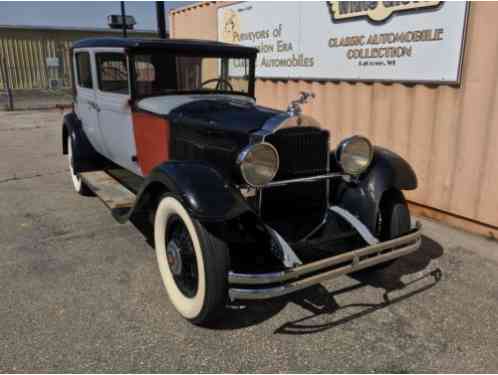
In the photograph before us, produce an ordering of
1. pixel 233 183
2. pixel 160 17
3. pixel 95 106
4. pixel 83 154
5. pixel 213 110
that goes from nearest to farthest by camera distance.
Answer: pixel 233 183 < pixel 213 110 < pixel 95 106 < pixel 83 154 < pixel 160 17

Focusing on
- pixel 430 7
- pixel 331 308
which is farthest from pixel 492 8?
pixel 331 308

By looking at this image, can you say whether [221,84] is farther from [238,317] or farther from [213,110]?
[238,317]

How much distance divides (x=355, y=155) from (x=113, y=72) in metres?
2.35

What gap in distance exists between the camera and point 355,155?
3.05 m

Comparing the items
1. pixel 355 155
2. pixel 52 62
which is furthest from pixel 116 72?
pixel 52 62

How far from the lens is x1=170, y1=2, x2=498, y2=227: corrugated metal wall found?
3881 mm

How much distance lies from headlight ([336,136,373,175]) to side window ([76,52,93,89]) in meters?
2.81

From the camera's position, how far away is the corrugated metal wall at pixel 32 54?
18.4 m

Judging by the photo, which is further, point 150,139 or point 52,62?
point 52,62

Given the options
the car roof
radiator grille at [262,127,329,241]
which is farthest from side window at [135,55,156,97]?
radiator grille at [262,127,329,241]

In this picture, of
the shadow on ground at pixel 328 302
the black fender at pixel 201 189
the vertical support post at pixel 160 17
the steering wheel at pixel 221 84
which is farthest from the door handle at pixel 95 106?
the vertical support post at pixel 160 17

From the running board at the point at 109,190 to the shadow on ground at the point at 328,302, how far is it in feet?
4.27

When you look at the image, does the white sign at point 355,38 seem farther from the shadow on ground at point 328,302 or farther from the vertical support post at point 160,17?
the vertical support post at point 160,17

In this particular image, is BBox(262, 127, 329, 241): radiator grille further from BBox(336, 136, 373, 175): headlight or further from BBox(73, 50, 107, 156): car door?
BBox(73, 50, 107, 156): car door
